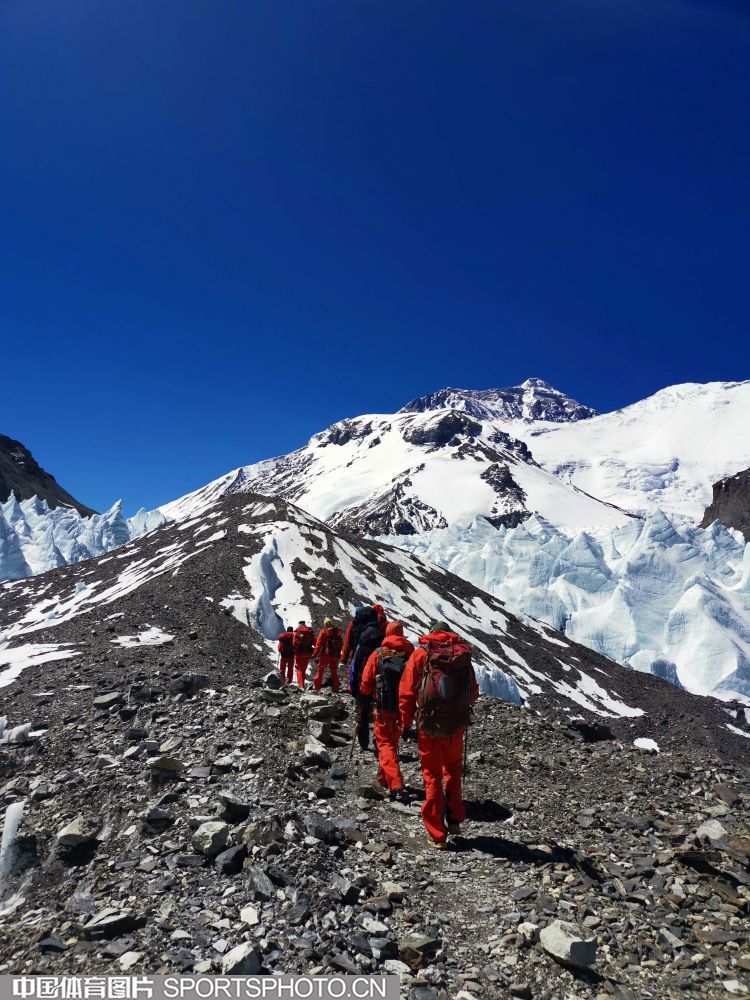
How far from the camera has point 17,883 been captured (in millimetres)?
7461

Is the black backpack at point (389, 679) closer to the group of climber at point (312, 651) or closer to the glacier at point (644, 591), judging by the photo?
the group of climber at point (312, 651)

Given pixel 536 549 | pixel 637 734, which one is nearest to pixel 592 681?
pixel 637 734

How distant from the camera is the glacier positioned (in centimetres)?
7744

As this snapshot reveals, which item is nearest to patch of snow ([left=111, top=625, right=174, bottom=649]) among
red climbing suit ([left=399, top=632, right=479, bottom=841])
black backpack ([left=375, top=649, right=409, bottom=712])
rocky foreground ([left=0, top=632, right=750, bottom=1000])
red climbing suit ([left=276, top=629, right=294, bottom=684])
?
red climbing suit ([left=276, top=629, right=294, bottom=684])

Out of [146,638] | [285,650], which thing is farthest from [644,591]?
[285,650]

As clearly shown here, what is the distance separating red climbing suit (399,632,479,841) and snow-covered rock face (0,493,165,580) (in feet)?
345

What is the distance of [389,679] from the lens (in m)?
9.61

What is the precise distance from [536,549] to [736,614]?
3755 centimetres

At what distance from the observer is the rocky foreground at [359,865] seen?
5383 millimetres

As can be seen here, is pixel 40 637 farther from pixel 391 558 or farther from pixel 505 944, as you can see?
pixel 391 558

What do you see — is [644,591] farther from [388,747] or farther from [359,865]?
[359,865]

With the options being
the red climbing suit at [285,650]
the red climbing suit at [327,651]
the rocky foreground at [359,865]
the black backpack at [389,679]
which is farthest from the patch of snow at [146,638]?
the black backpack at [389,679]

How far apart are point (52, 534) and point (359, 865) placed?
12534cm

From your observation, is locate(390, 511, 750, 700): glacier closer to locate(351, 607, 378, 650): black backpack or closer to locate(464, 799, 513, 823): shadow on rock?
locate(351, 607, 378, 650): black backpack
